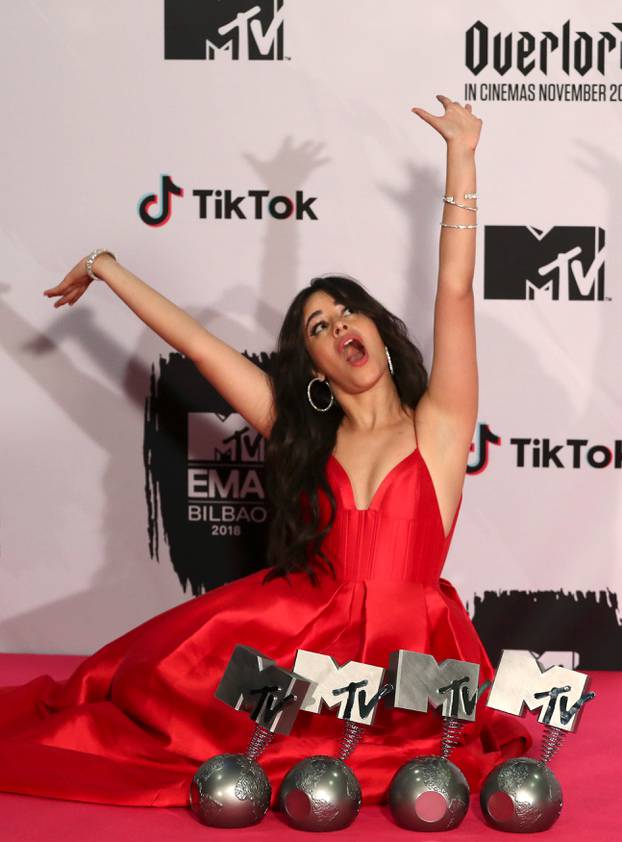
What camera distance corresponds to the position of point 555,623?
3.54 meters

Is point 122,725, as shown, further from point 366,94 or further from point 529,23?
point 529,23

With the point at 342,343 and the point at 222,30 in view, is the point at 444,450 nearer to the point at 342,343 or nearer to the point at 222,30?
the point at 342,343

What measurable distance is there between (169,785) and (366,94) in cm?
217

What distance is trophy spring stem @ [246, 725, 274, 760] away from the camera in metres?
2.29

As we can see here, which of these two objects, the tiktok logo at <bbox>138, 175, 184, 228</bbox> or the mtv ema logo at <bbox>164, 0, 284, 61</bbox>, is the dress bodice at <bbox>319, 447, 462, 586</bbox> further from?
the mtv ema logo at <bbox>164, 0, 284, 61</bbox>

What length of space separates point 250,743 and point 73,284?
4.53 feet

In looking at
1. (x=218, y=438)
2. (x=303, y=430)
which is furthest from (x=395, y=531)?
(x=218, y=438)

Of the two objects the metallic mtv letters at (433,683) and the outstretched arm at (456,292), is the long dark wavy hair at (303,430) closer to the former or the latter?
the outstretched arm at (456,292)

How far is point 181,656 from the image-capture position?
2598mm

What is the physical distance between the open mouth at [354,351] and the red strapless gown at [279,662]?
270 millimetres

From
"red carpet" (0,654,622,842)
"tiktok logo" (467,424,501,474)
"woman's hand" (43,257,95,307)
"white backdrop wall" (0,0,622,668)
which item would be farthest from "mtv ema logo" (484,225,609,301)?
"red carpet" (0,654,622,842)

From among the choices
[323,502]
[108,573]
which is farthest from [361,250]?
[108,573]

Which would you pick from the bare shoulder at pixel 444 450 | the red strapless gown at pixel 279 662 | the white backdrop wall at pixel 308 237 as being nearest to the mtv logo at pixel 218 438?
the white backdrop wall at pixel 308 237

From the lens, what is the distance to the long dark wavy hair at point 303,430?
2762 mm
